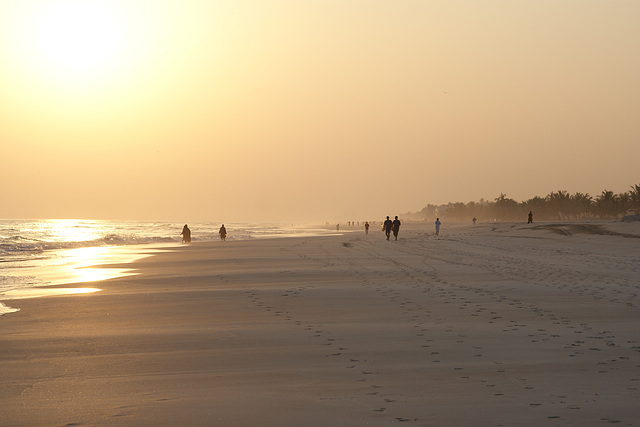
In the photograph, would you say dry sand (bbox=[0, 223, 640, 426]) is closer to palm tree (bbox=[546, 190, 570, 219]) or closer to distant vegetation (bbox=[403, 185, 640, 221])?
distant vegetation (bbox=[403, 185, 640, 221])

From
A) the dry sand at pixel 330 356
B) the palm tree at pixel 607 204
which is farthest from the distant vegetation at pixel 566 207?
the dry sand at pixel 330 356

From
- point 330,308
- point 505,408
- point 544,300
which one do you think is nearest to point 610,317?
point 544,300

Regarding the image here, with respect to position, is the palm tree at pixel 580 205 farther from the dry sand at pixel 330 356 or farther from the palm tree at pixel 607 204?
the dry sand at pixel 330 356

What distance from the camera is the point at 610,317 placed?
10.6m

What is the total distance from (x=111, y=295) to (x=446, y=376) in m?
10.4

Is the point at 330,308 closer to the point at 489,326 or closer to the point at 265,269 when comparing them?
the point at 489,326

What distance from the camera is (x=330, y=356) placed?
793cm

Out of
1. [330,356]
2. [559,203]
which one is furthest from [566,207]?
[330,356]

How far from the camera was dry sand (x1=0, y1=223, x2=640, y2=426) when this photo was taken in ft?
18.4

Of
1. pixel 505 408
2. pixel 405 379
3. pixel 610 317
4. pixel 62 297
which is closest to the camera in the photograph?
pixel 505 408

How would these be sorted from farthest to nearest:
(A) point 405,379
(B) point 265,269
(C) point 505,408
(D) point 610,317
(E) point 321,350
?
(B) point 265,269 < (D) point 610,317 < (E) point 321,350 < (A) point 405,379 < (C) point 505,408

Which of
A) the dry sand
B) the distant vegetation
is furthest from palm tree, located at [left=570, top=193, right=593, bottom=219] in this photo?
the dry sand

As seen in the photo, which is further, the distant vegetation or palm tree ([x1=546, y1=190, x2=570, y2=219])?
palm tree ([x1=546, y1=190, x2=570, y2=219])

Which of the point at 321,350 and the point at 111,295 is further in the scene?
the point at 111,295
